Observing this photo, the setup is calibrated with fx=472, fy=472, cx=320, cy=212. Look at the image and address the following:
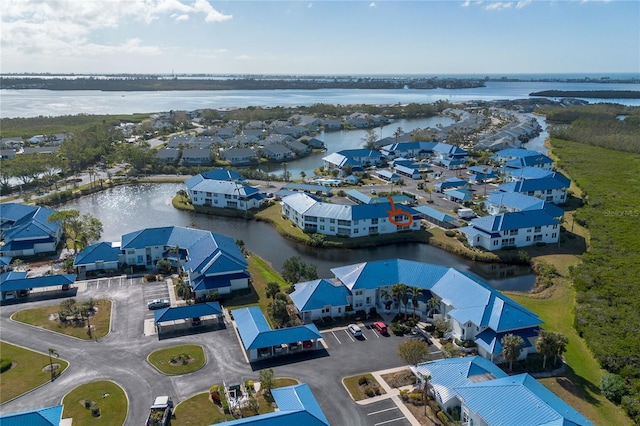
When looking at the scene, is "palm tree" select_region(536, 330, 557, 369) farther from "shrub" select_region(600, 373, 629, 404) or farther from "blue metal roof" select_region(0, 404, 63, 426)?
"blue metal roof" select_region(0, 404, 63, 426)

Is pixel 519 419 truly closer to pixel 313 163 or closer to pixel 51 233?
pixel 51 233

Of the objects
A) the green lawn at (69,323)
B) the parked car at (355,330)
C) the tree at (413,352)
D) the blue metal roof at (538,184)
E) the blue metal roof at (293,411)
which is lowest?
the green lawn at (69,323)

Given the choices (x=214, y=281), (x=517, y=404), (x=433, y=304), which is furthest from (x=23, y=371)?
(x=517, y=404)

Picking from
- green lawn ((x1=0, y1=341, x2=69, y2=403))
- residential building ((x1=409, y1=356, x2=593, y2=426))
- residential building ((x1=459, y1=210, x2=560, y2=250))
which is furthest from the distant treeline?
green lawn ((x1=0, y1=341, x2=69, y2=403))

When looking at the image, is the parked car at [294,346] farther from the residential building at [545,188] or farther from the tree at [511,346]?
the residential building at [545,188]

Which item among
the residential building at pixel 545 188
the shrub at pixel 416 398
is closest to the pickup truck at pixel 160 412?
the shrub at pixel 416 398
